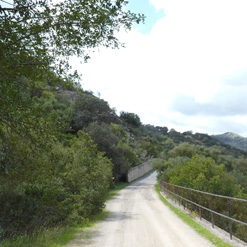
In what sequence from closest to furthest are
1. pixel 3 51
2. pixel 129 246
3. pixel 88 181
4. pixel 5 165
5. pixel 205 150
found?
pixel 3 51
pixel 5 165
pixel 129 246
pixel 88 181
pixel 205 150

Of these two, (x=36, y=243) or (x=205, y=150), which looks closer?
(x=36, y=243)

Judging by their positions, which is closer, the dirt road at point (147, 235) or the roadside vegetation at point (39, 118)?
the roadside vegetation at point (39, 118)

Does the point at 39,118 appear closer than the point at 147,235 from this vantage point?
Yes

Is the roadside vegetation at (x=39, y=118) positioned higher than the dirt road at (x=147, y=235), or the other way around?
the roadside vegetation at (x=39, y=118)

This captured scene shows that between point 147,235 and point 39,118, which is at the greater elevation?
point 39,118

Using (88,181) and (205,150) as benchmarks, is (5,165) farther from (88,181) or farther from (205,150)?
(205,150)

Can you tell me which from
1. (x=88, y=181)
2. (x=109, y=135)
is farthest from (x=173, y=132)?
(x=88, y=181)

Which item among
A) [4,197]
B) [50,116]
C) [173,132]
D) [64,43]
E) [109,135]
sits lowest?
[4,197]

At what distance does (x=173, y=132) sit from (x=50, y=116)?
181371 millimetres

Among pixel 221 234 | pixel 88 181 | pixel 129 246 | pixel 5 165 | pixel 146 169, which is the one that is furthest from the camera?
pixel 146 169

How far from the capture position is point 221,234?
857 cm

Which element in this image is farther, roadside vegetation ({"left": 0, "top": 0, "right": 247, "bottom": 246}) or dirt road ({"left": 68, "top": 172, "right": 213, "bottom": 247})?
dirt road ({"left": 68, "top": 172, "right": 213, "bottom": 247})

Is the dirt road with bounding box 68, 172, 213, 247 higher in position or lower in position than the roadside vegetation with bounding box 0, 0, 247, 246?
lower

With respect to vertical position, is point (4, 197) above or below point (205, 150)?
below
